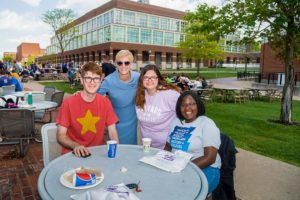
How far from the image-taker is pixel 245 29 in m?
8.84

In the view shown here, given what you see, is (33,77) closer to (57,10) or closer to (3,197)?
(57,10)

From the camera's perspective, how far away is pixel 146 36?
61.1m

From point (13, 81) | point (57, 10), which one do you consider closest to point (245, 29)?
point (13, 81)

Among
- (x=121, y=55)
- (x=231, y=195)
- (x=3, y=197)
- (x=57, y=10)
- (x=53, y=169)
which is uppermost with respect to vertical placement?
(x=57, y=10)

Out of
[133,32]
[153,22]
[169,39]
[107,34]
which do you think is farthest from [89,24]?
[169,39]

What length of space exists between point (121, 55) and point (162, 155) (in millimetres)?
1652

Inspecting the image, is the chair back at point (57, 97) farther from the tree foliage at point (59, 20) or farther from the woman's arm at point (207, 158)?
the tree foliage at point (59, 20)

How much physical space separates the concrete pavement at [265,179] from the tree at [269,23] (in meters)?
4.38

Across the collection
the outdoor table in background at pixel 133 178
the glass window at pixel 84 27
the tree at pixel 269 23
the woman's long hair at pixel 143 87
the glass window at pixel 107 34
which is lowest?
the outdoor table in background at pixel 133 178

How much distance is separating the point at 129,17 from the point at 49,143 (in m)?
57.0

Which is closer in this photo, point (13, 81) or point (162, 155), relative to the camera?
point (162, 155)

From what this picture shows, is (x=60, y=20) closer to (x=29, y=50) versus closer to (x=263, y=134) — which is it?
(x=263, y=134)

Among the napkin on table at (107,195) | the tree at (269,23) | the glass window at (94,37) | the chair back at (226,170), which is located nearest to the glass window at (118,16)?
the glass window at (94,37)

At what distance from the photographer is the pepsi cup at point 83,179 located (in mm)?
1901
